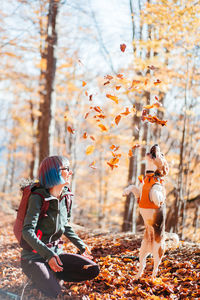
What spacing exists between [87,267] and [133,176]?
5.18m

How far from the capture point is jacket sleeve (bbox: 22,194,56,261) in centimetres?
250

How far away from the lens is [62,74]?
11.2 meters

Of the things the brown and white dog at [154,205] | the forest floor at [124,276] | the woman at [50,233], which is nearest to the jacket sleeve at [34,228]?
the woman at [50,233]

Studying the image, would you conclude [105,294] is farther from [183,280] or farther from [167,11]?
[167,11]

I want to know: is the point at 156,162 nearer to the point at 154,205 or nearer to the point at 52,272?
the point at 154,205

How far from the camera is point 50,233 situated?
2814 mm

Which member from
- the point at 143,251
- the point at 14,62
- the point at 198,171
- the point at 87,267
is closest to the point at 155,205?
Result: the point at 143,251

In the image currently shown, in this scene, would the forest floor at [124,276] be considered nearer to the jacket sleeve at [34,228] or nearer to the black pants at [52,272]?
the black pants at [52,272]

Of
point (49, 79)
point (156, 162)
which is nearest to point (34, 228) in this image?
point (156, 162)

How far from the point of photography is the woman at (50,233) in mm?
2611

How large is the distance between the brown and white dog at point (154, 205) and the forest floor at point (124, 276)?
0.28 metres

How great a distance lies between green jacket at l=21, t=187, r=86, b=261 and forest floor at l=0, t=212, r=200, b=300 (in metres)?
0.63

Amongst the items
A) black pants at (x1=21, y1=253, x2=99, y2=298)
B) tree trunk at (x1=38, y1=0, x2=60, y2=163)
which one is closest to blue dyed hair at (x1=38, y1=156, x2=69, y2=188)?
black pants at (x1=21, y1=253, x2=99, y2=298)

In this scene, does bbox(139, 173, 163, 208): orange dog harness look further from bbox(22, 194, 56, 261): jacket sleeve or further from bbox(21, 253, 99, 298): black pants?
bbox(22, 194, 56, 261): jacket sleeve
